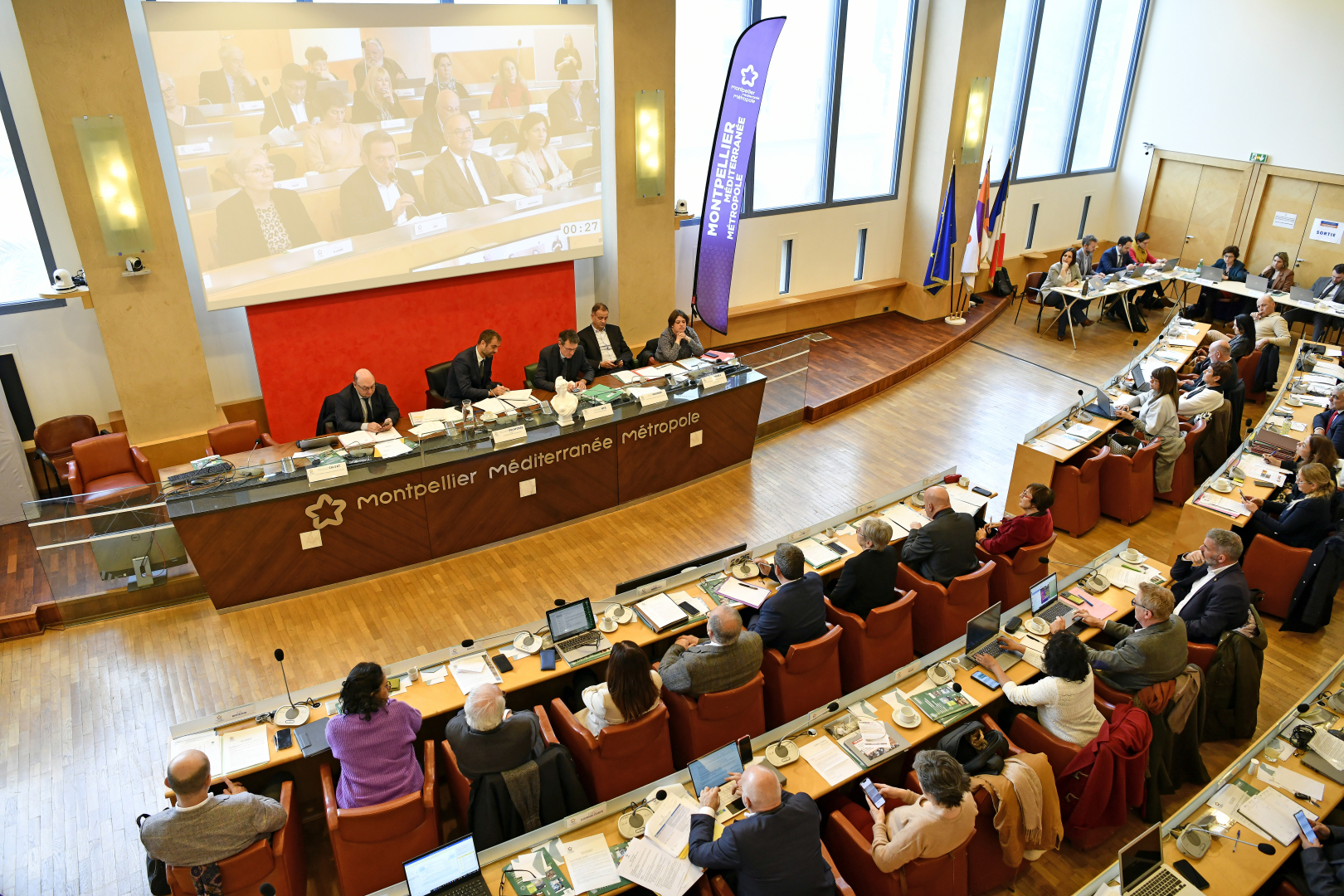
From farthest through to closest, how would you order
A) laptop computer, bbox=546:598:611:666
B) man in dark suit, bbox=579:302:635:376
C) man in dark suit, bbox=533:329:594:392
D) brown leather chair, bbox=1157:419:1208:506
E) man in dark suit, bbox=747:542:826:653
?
man in dark suit, bbox=579:302:635:376 < man in dark suit, bbox=533:329:594:392 < brown leather chair, bbox=1157:419:1208:506 < laptop computer, bbox=546:598:611:666 < man in dark suit, bbox=747:542:826:653

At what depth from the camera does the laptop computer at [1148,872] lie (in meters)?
3.31

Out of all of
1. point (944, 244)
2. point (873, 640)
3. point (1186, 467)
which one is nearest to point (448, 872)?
Result: point (873, 640)

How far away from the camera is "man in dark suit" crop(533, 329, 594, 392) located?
7.99 metres

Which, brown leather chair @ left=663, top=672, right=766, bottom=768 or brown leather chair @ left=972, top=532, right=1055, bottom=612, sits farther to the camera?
brown leather chair @ left=972, top=532, right=1055, bottom=612

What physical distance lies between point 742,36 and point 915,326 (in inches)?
195

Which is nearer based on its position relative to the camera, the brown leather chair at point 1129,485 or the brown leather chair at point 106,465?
the brown leather chair at point 106,465

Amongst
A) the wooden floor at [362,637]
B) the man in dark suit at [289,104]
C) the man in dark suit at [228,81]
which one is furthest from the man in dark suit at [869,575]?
the man in dark suit at [228,81]

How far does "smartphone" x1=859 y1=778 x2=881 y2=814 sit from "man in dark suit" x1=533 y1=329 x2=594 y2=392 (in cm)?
492

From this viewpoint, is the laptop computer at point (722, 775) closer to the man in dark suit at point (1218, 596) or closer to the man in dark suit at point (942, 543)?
the man in dark suit at point (942, 543)

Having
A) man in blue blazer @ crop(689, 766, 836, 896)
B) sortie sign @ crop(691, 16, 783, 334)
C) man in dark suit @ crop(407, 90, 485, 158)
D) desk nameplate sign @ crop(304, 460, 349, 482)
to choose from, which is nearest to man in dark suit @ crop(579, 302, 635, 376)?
sortie sign @ crop(691, 16, 783, 334)

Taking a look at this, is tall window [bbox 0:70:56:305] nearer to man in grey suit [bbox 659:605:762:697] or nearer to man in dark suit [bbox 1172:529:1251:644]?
man in grey suit [bbox 659:605:762:697]

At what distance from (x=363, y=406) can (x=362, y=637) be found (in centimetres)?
220

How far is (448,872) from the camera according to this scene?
3.25m

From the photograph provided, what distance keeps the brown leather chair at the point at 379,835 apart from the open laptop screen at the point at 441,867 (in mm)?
458
